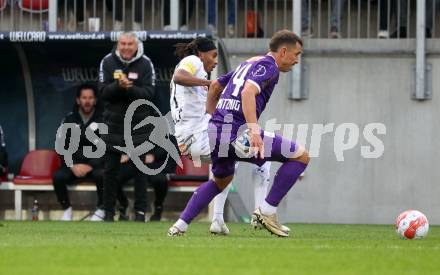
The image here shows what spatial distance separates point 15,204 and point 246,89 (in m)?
7.61

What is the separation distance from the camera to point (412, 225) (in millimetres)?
10828

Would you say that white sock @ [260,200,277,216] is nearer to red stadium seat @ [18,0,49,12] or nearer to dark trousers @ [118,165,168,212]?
dark trousers @ [118,165,168,212]

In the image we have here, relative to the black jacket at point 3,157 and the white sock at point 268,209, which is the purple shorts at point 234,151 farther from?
the black jacket at point 3,157

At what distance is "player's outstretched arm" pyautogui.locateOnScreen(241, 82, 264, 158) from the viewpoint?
1023cm

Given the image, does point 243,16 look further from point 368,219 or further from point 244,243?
point 244,243

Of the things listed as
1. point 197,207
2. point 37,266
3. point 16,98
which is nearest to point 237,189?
point 16,98

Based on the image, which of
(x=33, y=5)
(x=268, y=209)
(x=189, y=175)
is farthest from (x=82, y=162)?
(x=268, y=209)

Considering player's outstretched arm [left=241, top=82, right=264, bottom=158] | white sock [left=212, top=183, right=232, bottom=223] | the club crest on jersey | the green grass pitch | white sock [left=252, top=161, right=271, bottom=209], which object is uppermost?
the club crest on jersey

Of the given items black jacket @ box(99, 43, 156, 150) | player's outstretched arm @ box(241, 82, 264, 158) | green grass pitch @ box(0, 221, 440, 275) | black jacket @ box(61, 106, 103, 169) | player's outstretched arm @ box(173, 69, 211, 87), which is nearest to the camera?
green grass pitch @ box(0, 221, 440, 275)

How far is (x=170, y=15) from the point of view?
17.2 m

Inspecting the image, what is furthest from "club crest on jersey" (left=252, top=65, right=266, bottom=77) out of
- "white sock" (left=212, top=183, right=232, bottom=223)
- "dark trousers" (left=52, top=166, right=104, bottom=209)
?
"dark trousers" (left=52, top=166, right=104, bottom=209)

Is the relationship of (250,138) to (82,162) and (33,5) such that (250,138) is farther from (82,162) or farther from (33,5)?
(33,5)

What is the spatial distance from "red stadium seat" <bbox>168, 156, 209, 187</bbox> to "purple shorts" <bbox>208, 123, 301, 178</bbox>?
5.80m

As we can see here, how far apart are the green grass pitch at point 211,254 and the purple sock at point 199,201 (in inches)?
7.4
